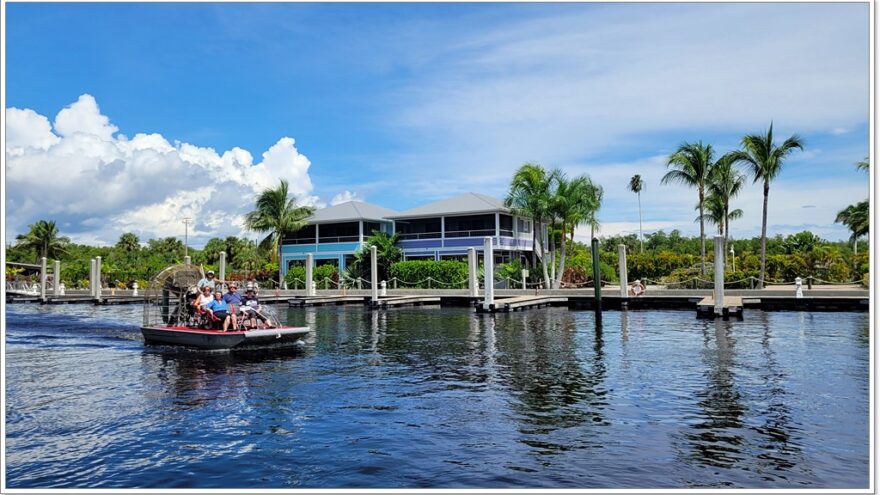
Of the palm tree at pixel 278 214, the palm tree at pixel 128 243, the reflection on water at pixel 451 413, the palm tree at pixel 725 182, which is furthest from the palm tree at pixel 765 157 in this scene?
the palm tree at pixel 128 243

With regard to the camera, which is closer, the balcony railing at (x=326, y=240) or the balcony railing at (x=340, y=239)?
the balcony railing at (x=340, y=239)

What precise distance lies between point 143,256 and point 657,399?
66.1 meters

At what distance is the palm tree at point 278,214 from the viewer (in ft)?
175

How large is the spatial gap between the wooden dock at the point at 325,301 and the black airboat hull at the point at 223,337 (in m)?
18.8

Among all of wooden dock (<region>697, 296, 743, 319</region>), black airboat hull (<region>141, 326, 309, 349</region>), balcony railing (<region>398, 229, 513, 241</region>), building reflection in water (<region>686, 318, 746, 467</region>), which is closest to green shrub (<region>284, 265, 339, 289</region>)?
balcony railing (<region>398, 229, 513, 241</region>)

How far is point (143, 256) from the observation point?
69.1 m

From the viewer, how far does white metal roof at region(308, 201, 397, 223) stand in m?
52.5

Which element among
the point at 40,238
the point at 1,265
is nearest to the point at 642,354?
the point at 1,265

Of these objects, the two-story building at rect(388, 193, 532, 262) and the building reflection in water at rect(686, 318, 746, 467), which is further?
the two-story building at rect(388, 193, 532, 262)

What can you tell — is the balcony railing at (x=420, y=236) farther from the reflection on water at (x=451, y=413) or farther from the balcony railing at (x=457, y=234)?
the reflection on water at (x=451, y=413)

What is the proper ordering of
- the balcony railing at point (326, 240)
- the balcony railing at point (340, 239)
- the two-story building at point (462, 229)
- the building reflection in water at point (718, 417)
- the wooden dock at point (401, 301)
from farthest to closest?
the balcony railing at point (326, 240)
the balcony railing at point (340, 239)
the two-story building at point (462, 229)
the wooden dock at point (401, 301)
the building reflection in water at point (718, 417)

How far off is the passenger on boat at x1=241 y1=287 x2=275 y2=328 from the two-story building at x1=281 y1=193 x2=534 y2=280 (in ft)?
90.3

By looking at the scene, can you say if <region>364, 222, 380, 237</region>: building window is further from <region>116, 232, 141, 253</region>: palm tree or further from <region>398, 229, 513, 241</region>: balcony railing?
<region>116, 232, 141, 253</region>: palm tree

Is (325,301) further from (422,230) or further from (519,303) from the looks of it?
(422,230)
